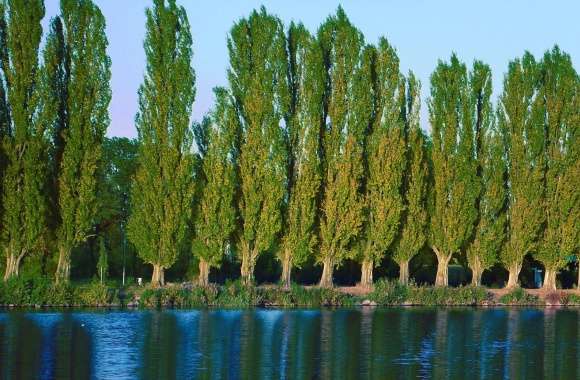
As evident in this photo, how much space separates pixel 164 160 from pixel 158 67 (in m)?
5.14

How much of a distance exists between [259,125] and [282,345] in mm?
23272

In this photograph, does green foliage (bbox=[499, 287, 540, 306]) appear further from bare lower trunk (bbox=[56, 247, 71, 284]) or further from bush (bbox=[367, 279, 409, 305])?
bare lower trunk (bbox=[56, 247, 71, 284])

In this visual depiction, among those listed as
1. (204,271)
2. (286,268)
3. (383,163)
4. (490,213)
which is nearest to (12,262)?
(204,271)

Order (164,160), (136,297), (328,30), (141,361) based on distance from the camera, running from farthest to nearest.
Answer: (328,30) < (164,160) < (136,297) < (141,361)

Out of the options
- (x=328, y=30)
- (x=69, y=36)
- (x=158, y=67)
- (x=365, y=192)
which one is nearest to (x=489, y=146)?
(x=365, y=192)

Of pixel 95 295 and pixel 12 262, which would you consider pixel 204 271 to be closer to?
pixel 95 295

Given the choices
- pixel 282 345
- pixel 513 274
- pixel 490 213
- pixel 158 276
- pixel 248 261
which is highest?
pixel 490 213

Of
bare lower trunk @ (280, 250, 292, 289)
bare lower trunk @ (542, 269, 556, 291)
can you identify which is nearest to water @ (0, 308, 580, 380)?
bare lower trunk @ (280, 250, 292, 289)

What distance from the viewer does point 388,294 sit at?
168 ft

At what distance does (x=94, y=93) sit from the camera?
49531 mm

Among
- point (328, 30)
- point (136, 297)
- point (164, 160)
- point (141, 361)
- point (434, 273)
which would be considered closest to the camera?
point (141, 361)

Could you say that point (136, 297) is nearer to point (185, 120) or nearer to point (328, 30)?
point (185, 120)

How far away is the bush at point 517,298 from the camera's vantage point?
Result: 177 ft

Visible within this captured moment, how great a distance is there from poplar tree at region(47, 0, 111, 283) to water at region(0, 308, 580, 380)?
7675 millimetres
